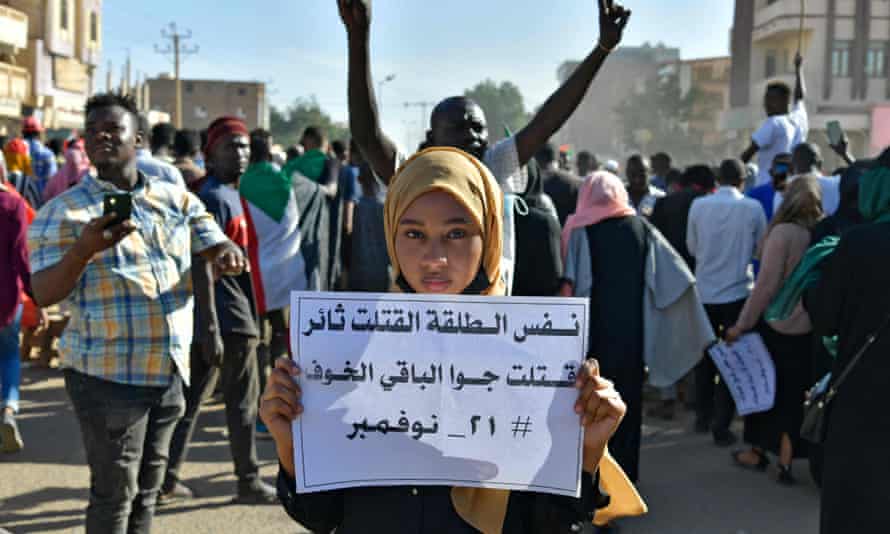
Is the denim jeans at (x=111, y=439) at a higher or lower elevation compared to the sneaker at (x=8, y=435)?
higher

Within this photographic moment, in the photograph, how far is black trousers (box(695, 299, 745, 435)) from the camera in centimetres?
736

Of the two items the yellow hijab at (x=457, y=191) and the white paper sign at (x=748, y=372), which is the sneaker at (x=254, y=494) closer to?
the white paper sign at (x=748, y=372)

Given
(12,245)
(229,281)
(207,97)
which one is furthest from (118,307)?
(207,97)

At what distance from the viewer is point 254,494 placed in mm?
5668

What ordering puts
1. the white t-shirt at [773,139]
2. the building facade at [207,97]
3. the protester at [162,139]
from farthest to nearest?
1. the building facade at [207,97]
2. the white t-shirt at [773,139]
3. the protester at [162,139]

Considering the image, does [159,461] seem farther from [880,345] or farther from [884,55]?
[884,55]

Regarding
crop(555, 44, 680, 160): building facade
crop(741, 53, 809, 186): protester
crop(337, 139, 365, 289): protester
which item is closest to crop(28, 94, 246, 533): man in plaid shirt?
crop(337, 139, 365, 289): protester

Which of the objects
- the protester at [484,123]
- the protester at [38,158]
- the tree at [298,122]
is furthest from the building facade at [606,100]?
the protester at [484,123]

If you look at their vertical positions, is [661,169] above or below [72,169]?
above

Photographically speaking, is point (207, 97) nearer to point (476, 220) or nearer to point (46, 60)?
point (46, 60)

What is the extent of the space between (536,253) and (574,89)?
144 centimetres

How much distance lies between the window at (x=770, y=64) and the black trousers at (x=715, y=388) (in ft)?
145

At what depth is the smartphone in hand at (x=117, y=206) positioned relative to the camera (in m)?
3.38

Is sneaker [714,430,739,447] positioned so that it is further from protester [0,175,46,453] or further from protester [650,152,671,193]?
protester [650,152,671,193]
